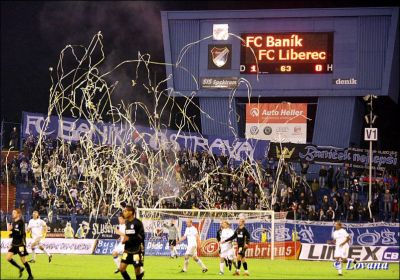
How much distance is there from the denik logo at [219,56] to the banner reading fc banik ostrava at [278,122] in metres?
3.31

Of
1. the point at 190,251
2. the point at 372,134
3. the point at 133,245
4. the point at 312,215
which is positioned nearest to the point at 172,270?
the point at 190,251

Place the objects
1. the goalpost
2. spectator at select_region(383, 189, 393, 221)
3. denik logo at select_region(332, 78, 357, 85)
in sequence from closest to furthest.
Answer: the goalpost < spectator at select_region(383, 189, 393, 221) < denik logo at select_region(332, 78, 357, 85)

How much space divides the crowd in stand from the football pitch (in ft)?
25.8

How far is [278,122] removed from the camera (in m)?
53.8

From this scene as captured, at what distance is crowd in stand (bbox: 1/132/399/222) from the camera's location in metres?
45.4

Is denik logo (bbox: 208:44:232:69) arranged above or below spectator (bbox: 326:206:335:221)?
above

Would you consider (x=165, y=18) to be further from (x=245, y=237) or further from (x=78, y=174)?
(x=245, y=237)

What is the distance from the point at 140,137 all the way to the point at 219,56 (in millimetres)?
8759

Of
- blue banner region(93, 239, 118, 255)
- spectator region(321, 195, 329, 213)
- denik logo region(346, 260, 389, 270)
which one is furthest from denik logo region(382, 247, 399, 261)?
blue banner region(93, 239, 118, 255)

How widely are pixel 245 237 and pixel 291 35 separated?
2651 centimetres

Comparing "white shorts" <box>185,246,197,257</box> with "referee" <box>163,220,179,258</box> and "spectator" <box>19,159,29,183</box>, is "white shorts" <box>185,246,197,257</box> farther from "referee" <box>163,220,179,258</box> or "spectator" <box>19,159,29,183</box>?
"spectator" <box>19,159,29,183</box>

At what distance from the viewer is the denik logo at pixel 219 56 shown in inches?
2131

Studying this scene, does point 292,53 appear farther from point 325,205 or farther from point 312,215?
point 312,215

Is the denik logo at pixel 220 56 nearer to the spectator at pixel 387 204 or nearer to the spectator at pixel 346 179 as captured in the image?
the spectator at pixel 346 179
